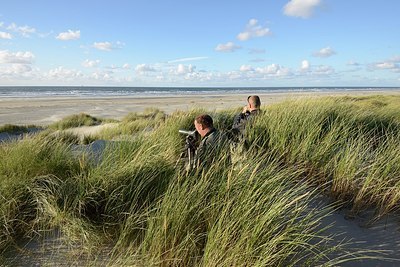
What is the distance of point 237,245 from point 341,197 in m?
2.12

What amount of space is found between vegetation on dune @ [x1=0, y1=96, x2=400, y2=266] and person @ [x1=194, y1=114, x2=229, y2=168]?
Result: 48cm

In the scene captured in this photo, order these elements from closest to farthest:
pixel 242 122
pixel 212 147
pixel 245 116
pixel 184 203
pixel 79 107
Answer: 1. pixel 184 203
2. pixel 212 147
3. pixel 242 122
4. pixel 245 116
5. pixel 79 107

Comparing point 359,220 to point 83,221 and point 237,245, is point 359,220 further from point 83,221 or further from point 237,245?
point 83,221

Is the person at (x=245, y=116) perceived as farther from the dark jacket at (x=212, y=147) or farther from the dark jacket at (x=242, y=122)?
the dark jacket at (x=212, y=147)

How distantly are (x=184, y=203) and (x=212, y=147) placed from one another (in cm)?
162

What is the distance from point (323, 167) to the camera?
178 inches

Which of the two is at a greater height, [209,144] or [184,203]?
[209,144]

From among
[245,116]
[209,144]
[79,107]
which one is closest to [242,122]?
[245,116]

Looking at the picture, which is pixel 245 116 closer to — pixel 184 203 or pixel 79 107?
pixel 184 203

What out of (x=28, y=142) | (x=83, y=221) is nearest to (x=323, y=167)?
(x=83, y=221)

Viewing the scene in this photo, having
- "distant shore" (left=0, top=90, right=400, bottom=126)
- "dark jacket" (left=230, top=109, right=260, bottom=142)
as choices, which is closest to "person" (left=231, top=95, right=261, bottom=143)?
"dark jacket" (left=230, top=109, right=260, bottom=142)

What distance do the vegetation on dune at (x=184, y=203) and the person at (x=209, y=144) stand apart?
48cm

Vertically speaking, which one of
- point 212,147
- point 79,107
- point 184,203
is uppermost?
point 212,147

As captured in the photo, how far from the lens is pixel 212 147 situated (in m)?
4.48
